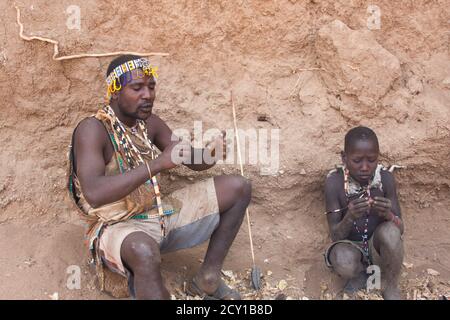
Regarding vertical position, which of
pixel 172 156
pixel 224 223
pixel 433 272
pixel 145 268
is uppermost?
pixel 172 156

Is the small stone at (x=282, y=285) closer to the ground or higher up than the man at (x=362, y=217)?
closer to the ground

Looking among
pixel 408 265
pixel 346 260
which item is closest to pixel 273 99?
pixel 346 260

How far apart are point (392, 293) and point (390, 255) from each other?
246 mm

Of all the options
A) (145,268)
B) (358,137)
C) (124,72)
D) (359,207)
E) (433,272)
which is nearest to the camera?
(145,268)

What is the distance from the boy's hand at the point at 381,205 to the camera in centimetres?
361

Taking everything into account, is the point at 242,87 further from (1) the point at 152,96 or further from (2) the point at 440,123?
(2) the point at 440,123

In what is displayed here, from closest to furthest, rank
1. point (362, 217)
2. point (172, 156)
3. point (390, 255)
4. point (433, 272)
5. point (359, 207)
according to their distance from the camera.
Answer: point (172, 156) → point (359, 207) → point (390, 255) → point (362, 217) → point (433, 272)

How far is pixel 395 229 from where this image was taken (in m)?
3.70

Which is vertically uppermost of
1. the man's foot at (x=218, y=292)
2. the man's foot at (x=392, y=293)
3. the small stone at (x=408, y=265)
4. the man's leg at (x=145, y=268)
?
the man's leg at (x=145, y=268)

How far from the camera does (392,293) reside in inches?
146

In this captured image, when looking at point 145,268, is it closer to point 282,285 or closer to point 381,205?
point 282,285

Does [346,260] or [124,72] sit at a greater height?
[124,72]

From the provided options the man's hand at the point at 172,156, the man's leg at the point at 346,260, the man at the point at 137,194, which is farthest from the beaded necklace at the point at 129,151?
the man's leg at the point at 346,260

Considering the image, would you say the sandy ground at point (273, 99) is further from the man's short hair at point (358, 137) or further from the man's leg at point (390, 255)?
the man's short hair at point (358, 137)
